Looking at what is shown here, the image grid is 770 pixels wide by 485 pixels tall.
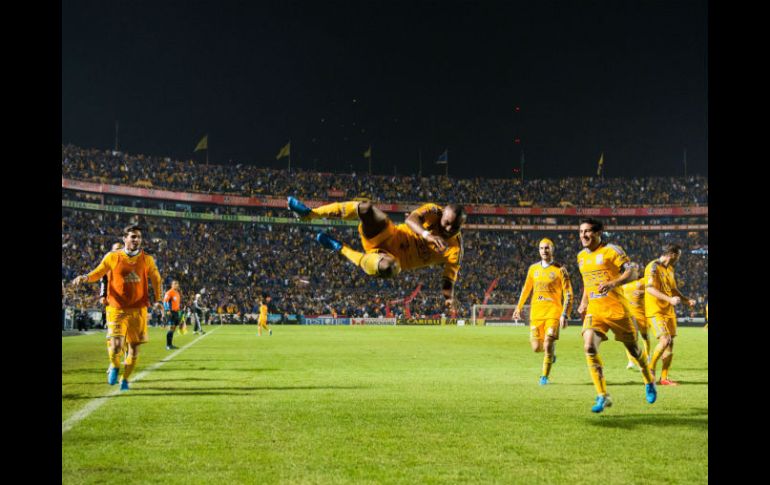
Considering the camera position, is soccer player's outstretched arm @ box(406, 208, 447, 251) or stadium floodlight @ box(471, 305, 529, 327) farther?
stadium floodlight @ box(471, 305, 529, 327)

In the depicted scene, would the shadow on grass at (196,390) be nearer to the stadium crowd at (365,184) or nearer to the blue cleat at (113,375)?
the blue cleat at (113,375)

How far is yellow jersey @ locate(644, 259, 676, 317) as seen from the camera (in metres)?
14.5

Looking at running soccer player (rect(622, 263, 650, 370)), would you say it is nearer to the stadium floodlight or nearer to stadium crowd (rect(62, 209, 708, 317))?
stadium crowd (rect(62, 209, 708, 317))

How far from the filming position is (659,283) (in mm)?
14586

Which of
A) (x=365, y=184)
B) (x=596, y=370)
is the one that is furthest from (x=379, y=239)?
(x=365, y=184)

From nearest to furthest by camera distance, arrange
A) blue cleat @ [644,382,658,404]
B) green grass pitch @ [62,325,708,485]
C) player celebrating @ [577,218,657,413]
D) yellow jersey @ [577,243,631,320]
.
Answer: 1. green grass pitch @ [62,325,708,485]
2. player celebrating @ [577,218,657,413]
3. yellow jersey @ [577,243,631,320]
4. blue cleat @ [644,382,658,404]

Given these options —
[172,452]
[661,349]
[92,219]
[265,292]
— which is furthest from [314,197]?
[172,452]

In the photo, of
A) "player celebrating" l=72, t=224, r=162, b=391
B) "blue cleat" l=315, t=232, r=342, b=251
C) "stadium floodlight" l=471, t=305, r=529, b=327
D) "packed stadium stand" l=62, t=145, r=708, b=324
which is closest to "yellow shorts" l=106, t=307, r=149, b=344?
"player celebrating" l=72, t=224, r=162, b=391

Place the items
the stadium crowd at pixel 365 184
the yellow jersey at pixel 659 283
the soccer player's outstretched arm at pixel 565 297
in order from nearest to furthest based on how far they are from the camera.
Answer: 1. the soccer player's outstretched arm at pixel 565 297
2. the yellow jersey at pixel 659 283
3. the stadium crowd at pixel 365 184

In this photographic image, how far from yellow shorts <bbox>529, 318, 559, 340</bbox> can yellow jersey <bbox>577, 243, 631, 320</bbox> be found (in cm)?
308

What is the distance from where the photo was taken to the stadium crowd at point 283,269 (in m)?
61.1

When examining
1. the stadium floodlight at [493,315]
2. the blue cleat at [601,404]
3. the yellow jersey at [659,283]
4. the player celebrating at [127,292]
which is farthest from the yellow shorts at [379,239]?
the stadium floodlight at [493,315]
